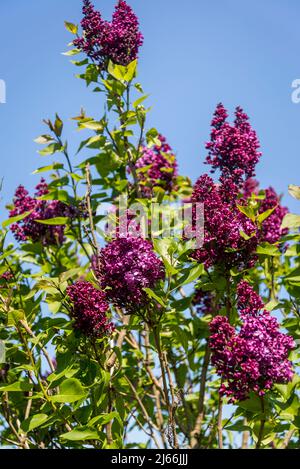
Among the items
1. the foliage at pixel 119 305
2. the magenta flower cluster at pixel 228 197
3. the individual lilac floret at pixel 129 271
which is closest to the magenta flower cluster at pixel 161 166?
the foliage at pixel 119 305

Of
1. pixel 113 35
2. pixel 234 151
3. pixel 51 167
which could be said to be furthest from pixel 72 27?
pixel 234 151

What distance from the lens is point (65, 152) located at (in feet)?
15.3

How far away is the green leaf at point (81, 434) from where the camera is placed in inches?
122

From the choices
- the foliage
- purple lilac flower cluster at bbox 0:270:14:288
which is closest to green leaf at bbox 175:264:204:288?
the foliage

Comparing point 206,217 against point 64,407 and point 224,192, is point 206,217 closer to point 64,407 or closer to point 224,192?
point 224,192

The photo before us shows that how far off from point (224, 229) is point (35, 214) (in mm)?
1988

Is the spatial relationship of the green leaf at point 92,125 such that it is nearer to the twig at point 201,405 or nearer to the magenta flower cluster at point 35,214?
the magenta flower cluster at point 35,214

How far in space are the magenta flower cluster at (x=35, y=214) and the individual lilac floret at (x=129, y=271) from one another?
1721 millimetres

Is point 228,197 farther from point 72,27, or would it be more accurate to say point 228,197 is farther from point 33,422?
point 72,27

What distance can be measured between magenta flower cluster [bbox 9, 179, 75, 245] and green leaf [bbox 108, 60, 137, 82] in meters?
0.99

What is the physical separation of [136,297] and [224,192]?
81cm

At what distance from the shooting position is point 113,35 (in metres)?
4.55

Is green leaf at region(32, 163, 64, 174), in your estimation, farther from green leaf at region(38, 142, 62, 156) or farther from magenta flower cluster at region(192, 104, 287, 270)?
magenta flower cluster at region(192, 104, 287, 270)
